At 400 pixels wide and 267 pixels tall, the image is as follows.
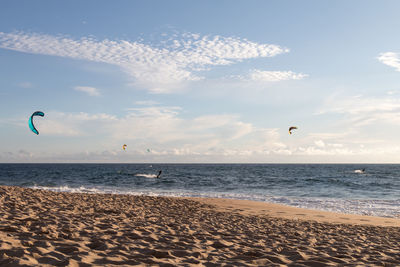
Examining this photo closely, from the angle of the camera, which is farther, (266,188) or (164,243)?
(266,188)

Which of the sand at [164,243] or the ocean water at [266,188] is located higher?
the sand at [164,243]

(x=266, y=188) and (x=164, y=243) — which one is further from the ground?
(x=164, y=243)

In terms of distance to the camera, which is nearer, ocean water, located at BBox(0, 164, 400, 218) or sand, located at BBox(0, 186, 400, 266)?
sand, located at BBox(0, 186, 400, 266)

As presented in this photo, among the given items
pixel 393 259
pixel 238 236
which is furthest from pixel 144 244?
pixel 393 259

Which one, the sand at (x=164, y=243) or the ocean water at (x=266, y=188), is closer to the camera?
the sand at (x=164, y=243)

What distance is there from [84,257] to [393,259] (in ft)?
17.8

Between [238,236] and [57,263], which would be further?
[238,236]

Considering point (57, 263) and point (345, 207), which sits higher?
point (57, 263)

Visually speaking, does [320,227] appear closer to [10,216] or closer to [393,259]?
[393,259]

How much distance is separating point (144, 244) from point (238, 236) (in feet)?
7.78

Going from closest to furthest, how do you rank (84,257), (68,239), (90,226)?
(84,257) → (68,239) → (90,226)

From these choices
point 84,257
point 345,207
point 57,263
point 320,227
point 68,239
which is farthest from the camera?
point 345,207

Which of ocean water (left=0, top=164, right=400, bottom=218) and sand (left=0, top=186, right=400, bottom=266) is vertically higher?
sand (left=0, top=186, right=400, bottom=266)

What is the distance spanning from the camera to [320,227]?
9.62 meters
